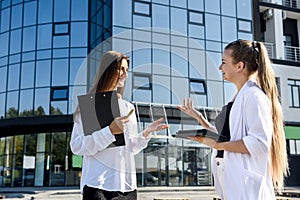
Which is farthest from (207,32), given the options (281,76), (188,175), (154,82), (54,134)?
(154,82)

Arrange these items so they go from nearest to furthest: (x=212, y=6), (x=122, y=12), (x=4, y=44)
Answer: (x=122, y=12) < (x=212, y=6) < (x=4, y=44)

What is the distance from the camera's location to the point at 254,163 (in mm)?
1902

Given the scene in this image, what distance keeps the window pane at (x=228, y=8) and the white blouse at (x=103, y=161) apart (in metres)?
19.4

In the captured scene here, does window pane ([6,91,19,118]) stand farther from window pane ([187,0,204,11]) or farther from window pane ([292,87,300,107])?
window pane ([292,87,300,107])

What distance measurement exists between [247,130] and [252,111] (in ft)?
0.37

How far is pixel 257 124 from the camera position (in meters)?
1.87

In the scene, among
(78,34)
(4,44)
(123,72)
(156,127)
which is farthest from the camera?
(4,44)

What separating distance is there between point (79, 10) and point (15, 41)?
454cm

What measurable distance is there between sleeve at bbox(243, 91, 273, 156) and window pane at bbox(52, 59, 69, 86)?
61.8 ft

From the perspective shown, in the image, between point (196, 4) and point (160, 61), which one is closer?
point (160, 61)

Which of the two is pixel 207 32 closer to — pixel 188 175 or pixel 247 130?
pixel 188 175

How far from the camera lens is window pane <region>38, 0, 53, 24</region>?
69.1 ft

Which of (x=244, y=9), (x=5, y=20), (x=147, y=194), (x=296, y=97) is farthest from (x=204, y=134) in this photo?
(x=5, y=20)

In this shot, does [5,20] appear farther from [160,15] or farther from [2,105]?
[160,15]
